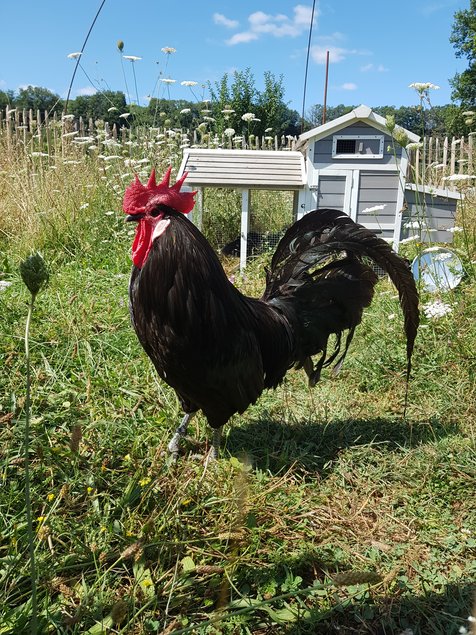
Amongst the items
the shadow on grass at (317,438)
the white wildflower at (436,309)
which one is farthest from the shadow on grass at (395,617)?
the white wildflower at (436,309)

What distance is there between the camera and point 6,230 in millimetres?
5586

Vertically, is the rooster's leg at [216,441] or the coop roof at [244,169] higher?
the coop roof at [244,169]

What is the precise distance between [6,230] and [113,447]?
14.1 feet

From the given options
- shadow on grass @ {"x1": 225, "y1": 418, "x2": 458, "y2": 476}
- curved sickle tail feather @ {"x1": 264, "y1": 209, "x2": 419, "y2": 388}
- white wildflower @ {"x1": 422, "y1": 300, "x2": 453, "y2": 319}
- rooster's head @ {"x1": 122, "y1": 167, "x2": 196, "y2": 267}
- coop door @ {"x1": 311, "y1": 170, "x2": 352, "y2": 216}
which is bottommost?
shadow on grass @ {"x1": 225, "y1": 418, "x2": 458, "y2": 476}

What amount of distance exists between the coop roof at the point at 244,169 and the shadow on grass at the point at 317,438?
2.90 meters

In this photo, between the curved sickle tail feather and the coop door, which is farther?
the coop door

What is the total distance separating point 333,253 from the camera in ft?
9.30

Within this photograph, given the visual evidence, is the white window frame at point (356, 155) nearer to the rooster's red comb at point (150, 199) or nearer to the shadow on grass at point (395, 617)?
the rooster's red comb at point (150, 199)

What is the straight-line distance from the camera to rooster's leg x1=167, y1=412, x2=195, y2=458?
2.52m

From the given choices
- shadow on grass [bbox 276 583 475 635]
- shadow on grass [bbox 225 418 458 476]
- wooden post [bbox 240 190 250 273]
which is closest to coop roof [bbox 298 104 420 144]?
wooden post [bbox 240 190 250 273]

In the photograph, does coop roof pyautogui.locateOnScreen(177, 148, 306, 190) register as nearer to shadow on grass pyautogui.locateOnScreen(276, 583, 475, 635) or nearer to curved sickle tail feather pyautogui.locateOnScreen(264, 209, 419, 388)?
curved sickle tail feather pyautogui.locateOnScreen(264, 209, 419, 388)

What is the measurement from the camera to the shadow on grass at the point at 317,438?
2.67 metres

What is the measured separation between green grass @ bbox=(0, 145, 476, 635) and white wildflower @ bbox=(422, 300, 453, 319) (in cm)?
10

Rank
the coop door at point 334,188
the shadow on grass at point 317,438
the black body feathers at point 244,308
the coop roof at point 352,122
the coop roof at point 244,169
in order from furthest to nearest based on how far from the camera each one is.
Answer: the coop door at point 334,188 < the coop roof at point 244,169 < the coop roof at point 352,122 < the shadow on grass at point 317,438 < the black body feathers at point 244,308
